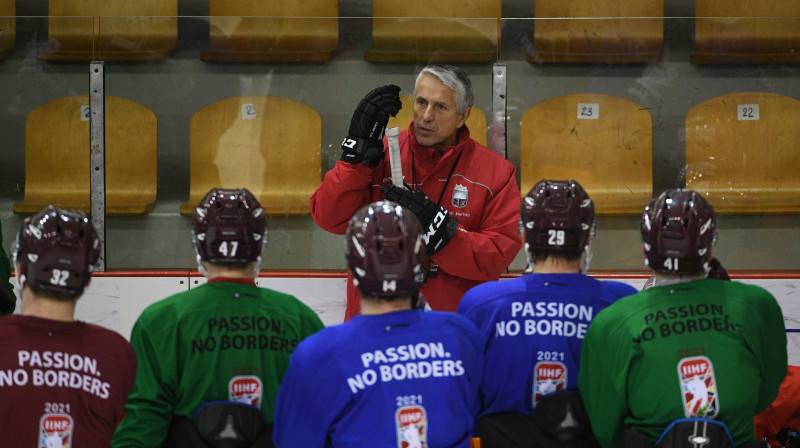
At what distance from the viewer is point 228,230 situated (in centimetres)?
258

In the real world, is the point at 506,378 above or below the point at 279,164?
below

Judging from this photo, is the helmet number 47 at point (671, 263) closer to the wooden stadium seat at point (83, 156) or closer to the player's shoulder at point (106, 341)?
the player's shoulder at point (106, 341)

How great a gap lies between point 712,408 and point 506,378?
0.55 meters

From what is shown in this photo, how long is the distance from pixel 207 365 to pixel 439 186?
1.53m

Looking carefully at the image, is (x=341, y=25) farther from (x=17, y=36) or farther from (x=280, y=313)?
(x=280, y=313)

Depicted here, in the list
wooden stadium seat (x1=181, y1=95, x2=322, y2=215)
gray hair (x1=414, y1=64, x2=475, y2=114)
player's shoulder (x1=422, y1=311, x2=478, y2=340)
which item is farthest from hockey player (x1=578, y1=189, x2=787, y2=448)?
wooden stadium seat (x1=181, y1=95, x2=322, y2=215)

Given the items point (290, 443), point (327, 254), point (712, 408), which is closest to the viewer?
point (290, 443)

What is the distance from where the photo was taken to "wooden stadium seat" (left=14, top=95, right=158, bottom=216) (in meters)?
4.65

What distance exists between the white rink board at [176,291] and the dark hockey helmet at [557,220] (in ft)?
6.32

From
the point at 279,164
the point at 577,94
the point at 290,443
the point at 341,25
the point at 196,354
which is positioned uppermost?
the point at 341,25

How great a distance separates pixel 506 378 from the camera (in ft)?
8.66

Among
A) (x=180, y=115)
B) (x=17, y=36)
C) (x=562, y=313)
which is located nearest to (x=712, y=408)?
(x=562, y=313)

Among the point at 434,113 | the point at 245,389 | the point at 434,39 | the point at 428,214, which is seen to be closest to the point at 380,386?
the point at 245,389

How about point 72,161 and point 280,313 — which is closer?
point 280,313
